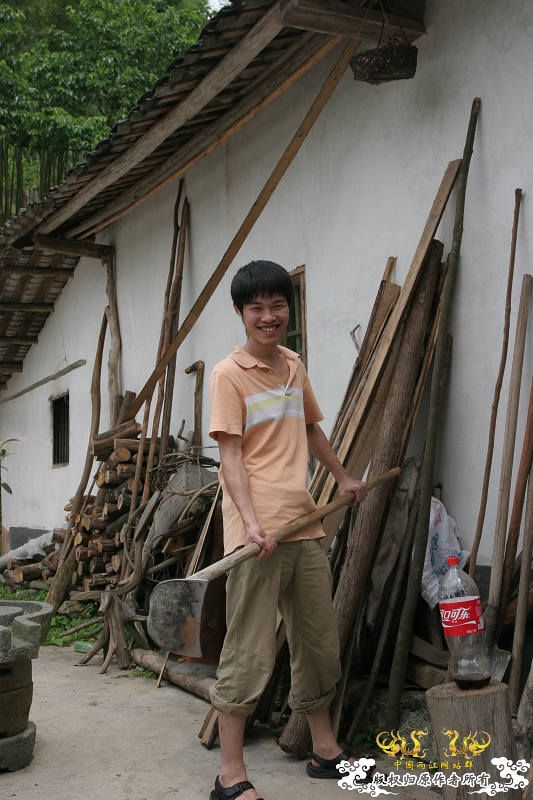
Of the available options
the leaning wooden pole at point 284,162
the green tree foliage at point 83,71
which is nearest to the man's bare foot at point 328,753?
the leaning wooden pole at point 284,162

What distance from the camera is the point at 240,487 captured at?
336 cm

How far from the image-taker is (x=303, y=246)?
6043 millimetres

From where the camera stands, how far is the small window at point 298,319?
19.8ft

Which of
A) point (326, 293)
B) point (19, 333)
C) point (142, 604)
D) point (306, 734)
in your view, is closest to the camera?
point (306, 734)

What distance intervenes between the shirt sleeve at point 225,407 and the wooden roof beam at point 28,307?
8.56 metres

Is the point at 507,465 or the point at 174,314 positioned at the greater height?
the point at 174,314

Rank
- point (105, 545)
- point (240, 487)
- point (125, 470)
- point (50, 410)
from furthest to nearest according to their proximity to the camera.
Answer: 1. point (50, 410)
2. point (125, 470)
3. point (105, 545)
4. point (240, 487)

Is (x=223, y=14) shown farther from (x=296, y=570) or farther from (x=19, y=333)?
(x=19, y=333)

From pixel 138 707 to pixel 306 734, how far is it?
1407mm

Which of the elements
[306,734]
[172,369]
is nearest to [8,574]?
[172,369]

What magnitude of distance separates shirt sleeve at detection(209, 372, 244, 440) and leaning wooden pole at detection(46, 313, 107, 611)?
4.87m

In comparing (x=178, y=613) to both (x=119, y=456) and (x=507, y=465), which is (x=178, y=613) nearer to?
(x=507, y=465)

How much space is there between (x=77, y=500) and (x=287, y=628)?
17.9ft

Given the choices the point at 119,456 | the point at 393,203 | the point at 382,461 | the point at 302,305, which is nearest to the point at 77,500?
the point at 119,456
